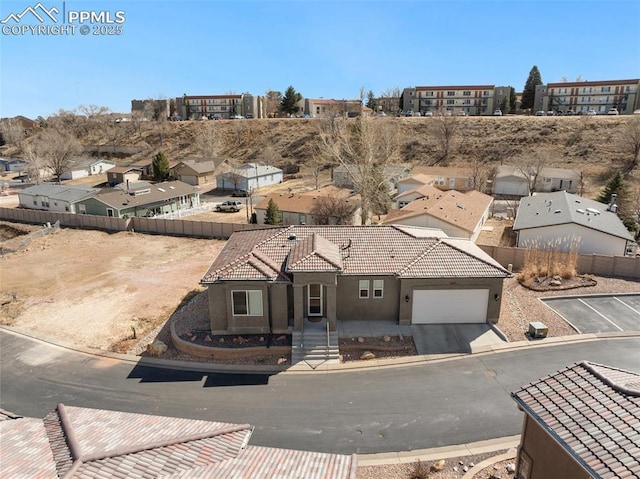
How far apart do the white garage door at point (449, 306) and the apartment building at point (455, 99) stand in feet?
285

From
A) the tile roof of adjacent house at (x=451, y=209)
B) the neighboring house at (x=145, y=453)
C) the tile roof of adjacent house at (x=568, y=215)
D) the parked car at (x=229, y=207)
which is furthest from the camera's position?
the parked car at (x=229, y=207)

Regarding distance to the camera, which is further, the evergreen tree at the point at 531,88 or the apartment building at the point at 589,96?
the evergreen tree at the point at 531,88

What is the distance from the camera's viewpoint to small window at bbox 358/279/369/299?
21719 mm

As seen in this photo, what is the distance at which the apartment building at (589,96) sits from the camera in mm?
90125

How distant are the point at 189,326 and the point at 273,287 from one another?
5.36 metres

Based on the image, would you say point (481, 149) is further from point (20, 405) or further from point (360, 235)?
point (20, 405)

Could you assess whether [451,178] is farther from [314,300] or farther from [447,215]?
[314,300]

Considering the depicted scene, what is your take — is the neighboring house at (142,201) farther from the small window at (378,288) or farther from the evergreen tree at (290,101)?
the evergreen tree at (290,101)

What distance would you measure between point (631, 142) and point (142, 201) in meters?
67.0

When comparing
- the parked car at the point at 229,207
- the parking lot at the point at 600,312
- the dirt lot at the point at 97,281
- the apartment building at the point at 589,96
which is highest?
the apartment building at the point at 589,96

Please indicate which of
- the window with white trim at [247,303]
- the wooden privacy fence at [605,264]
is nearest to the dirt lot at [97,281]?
the window with white trim at [247,303]

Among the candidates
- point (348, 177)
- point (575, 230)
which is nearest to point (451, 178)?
point (348, 177)

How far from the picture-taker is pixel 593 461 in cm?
881

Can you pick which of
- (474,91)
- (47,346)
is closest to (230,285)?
(47,346)
